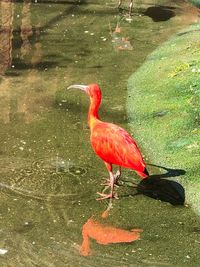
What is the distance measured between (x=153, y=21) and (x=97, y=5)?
149cm

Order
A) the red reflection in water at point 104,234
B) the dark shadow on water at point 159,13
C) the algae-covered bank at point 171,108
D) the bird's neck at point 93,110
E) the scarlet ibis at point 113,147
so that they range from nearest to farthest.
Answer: the red reflection in water at point 104,234, the scarlet ibis at point 113,147, the bird's neck at point 93,110, the algae-covered bank at point 171,108, the dark shadow on water at point 159,13

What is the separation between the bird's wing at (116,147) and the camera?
5.88 metres

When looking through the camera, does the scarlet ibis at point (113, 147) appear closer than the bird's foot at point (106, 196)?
Yes

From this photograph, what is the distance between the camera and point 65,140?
24.0 feet

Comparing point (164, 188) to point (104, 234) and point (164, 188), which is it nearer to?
point (164, 188)

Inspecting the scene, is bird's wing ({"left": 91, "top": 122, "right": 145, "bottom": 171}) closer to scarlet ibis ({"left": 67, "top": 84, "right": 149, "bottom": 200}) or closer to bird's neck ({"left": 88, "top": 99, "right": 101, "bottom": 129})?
scarlet ibis ({"left": 67, "top": 84, "right": 149, "bottom": 200})

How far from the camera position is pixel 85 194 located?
20.3ft

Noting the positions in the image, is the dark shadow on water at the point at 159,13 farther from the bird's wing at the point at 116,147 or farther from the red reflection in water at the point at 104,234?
the red reflection in water at the point at 104,234

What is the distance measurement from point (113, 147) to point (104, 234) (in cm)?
89

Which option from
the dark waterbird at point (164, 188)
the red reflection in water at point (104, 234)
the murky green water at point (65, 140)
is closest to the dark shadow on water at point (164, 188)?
the dark waterbird at point (164, 188)

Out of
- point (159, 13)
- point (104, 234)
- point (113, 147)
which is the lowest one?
point (104, 234)

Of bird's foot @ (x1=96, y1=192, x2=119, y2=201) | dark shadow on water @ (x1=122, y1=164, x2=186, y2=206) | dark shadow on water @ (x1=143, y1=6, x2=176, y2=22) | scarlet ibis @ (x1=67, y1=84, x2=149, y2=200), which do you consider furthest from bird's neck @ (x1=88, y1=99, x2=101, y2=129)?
dark shadow on water @ (x1=143, y1=6, x2=176, y2=22)

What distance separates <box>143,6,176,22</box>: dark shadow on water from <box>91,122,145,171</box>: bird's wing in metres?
6.74

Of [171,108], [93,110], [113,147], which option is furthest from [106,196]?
[171,108]
